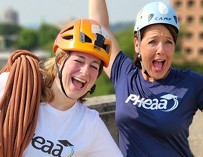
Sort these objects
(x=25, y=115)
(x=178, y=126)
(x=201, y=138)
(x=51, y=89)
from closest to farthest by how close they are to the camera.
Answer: (x=25, y=115) < (x=51, y=89) < (x=178, y=126) < (x=201, y=138)

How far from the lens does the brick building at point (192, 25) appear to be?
3445 inches

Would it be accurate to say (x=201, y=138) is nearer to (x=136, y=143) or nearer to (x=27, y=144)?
(x=136, y=143)

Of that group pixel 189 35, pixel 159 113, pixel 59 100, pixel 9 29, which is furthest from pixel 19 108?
pixel 9 29

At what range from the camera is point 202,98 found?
323 centimetres

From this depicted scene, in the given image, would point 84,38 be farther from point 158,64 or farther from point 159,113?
point 159,113

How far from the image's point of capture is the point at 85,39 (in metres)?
2.76

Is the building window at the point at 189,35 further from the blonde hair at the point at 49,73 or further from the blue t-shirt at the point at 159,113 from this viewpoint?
the blonde hair at the point at 49,73

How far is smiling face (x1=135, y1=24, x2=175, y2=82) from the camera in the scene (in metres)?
3.22

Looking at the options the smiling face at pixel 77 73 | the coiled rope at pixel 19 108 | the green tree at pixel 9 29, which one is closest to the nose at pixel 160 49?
the smiling face at pixel 77 73

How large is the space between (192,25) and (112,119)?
8911 cm

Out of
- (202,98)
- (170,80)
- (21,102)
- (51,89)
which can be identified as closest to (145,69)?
(170,80)

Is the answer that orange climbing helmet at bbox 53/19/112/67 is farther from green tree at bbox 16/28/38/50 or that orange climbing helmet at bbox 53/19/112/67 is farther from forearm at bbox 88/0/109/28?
green tree at bbox 16/28/38/50

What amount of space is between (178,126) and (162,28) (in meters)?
0.73

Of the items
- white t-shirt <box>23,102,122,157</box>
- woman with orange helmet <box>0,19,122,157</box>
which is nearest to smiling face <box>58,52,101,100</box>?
woman with orange helmet <box>0,19,122,157</box>
